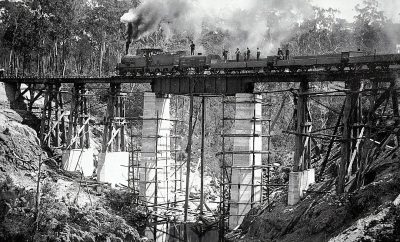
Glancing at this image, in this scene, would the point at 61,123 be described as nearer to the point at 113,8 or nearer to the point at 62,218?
the point at 62,218

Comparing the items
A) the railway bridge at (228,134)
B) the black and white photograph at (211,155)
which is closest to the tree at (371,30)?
the black and white photograph at (211,155)

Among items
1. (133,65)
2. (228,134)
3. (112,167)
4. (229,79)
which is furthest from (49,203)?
(229,79)

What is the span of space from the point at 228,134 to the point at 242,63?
383 cm

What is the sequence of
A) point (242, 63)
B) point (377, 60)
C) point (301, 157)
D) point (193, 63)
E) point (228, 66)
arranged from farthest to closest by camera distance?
point (193, 63) < point (228, 66) < point (242, 63) < point (301, 157) < point (377, 60)

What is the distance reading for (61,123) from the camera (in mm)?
33594

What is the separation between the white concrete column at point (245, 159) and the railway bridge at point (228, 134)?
45mm

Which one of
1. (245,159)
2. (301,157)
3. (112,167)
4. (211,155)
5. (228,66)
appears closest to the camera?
(301,157)

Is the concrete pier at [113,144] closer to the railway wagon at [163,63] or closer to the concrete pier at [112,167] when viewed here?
the concrete pier at [112,167]

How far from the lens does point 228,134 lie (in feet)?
73.0

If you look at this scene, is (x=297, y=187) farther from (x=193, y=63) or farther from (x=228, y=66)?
(x=193, y=63)

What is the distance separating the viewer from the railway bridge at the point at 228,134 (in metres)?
19.3

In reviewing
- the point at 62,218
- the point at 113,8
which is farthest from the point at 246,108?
the point at 113,8

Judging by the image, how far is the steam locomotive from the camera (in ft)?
66.1

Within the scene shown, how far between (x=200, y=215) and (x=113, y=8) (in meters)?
33.0
